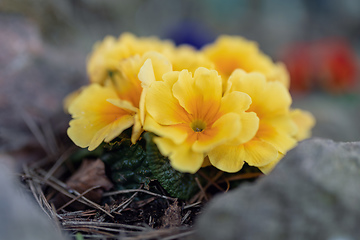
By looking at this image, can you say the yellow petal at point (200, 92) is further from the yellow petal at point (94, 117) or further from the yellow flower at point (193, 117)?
the yellow petal at point (94, 117)

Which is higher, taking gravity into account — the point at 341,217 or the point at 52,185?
the point at 341,217

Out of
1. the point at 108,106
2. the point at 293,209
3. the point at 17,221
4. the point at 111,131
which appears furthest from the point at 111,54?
the point at 293,209

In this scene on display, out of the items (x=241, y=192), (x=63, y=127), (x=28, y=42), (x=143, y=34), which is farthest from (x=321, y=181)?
(x=143, y=34)

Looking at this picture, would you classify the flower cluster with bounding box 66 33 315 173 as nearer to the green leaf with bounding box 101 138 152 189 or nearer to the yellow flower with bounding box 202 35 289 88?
the green leaf with bounding box 101 138 152 189

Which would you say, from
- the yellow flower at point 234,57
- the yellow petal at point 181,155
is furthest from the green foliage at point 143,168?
the yellow flower at point 234,57

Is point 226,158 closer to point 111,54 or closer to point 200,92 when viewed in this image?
point 200,92

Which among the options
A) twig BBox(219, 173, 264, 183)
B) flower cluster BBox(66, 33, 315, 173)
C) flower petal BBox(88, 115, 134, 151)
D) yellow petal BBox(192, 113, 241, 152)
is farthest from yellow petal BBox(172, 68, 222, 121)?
twig BBox(219, 173, 264, 183)

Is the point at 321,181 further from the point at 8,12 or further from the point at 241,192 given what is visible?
the point at 8,12

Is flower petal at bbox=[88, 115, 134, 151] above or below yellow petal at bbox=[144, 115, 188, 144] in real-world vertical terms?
below
